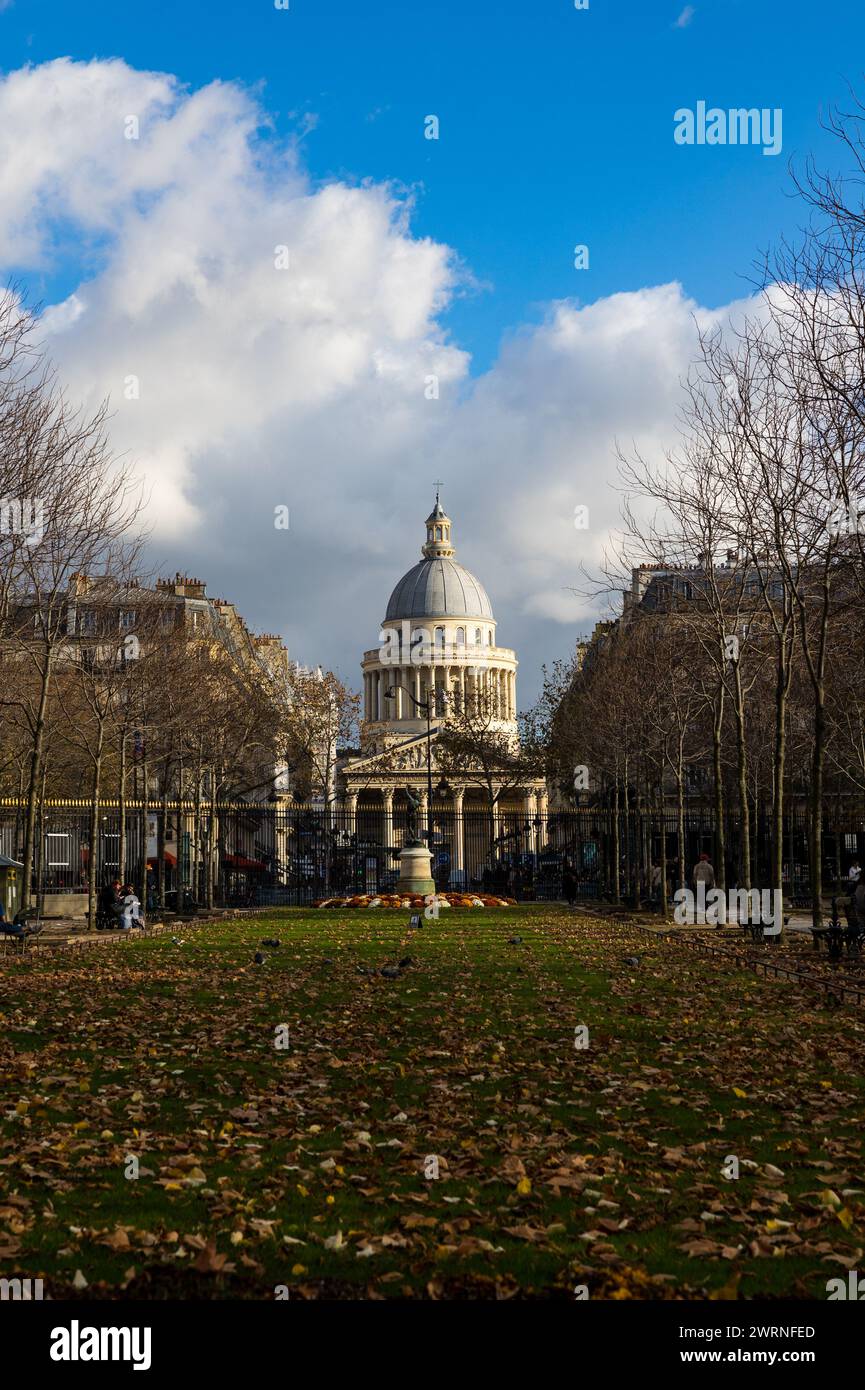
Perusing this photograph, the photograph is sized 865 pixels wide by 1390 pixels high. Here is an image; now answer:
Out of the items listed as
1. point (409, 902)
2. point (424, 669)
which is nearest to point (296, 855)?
point (409, 902)

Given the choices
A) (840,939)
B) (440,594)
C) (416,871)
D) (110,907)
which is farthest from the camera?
(440,594)

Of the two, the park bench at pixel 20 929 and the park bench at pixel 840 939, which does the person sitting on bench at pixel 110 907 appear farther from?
the park bench at pixel 840 939

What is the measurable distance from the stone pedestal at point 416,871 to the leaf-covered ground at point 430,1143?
35.8m

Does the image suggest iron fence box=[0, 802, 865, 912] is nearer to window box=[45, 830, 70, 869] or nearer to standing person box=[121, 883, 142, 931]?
window box=[45, 830, 70, 869]

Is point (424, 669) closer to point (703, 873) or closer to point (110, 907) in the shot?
point (703, 873)

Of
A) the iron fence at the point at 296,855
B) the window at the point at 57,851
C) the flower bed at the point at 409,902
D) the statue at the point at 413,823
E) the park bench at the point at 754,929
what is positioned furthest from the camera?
the statue at the point at 413,823

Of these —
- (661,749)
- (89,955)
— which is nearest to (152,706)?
(661,749)

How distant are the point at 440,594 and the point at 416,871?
390ft

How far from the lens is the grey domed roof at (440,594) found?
171250 millimetres

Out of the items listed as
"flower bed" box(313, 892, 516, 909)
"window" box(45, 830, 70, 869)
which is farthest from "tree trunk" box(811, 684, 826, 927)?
"window" box(45, 830, 70, 869)

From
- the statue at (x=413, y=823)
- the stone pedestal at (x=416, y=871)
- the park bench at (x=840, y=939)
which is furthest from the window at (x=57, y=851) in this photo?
the park bench at (x=840, y=939)

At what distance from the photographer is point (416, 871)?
54969mm

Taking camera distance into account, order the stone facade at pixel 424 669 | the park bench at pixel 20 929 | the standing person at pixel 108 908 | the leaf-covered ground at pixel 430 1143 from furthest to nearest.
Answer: the stone facade at pixel 424 669 < the standing person at pixel 108 908 < the park bench at pixel 20 929 < the leaf-covered ground at pixel 430 1143
